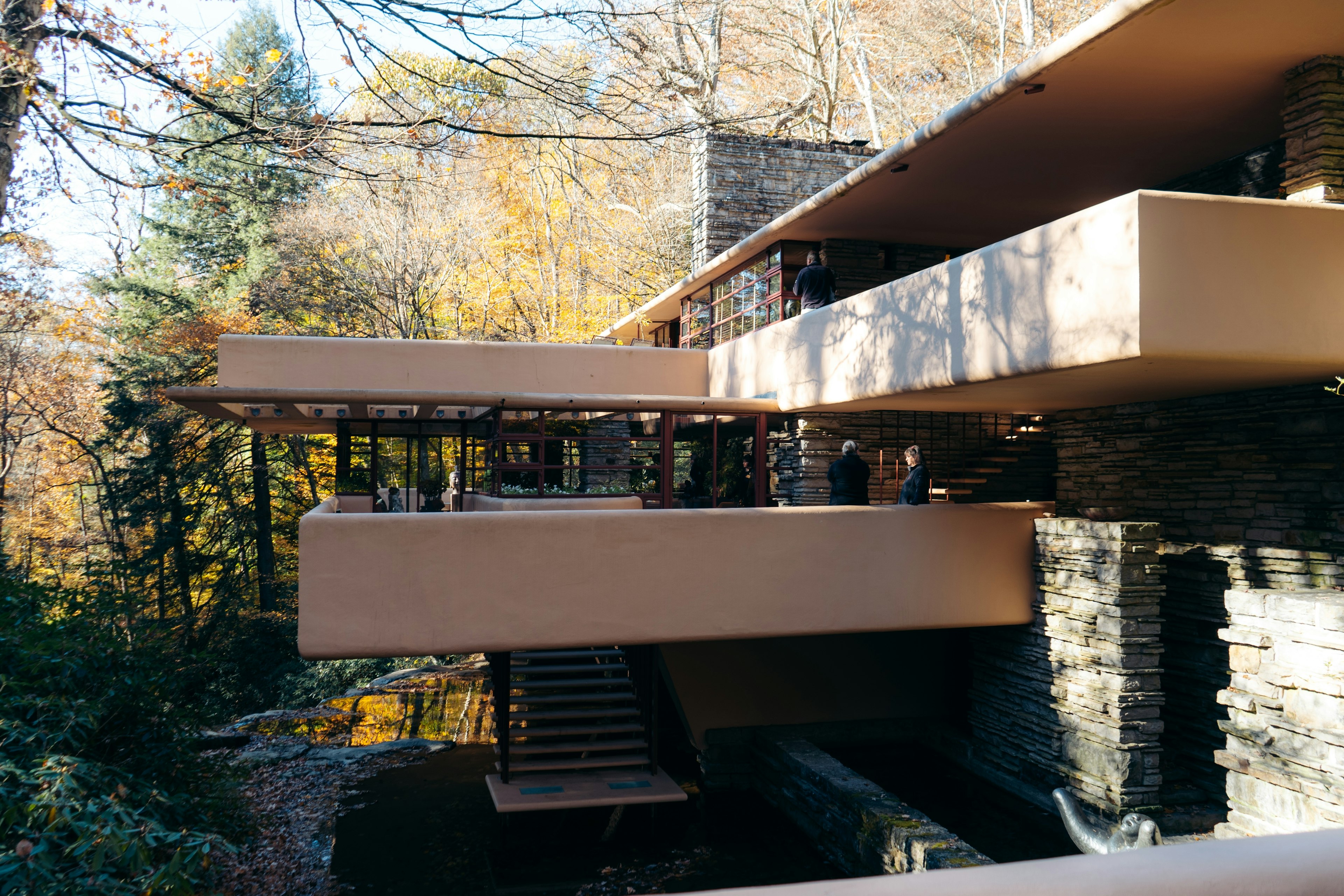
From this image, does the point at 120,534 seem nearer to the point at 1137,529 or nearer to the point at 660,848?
the point at 660,848

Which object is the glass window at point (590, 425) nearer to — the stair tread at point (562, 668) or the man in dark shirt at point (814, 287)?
the man in dark shirt at point (814, 287)

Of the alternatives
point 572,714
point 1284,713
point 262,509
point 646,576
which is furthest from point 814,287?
point 262,509

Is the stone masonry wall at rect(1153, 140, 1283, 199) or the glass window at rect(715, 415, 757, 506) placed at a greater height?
the stone masonry wall at rect(1153, 140, 1283, 199)

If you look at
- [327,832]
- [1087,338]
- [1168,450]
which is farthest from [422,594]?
Answer: [1168,450]

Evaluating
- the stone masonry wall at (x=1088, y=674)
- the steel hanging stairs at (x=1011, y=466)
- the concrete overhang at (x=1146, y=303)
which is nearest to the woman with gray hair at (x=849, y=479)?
the concrete overhang at (x=1146, y=303)

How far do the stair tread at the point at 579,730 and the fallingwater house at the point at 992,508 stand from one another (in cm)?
8

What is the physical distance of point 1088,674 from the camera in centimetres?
916

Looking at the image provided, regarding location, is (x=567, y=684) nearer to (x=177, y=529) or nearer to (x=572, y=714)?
(x=572, y=714)

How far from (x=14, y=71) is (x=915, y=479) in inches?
381

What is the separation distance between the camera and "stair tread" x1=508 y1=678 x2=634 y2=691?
11.9 metres

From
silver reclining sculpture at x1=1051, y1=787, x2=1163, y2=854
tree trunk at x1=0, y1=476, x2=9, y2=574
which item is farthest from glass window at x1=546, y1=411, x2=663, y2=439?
silver reclining sculpture at x1=1051, y1=787, x2=1163, y2=854

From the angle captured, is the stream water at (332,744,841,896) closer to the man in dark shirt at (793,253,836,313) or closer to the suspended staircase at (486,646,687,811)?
the suspended staircase at (486,646,687,811)

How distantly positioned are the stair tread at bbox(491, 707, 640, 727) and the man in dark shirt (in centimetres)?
608

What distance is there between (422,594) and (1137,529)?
7204 mm
